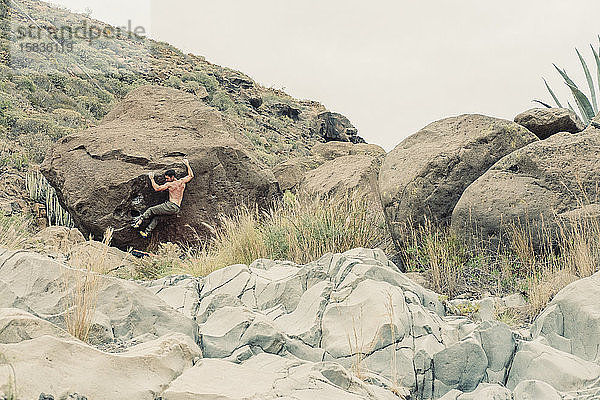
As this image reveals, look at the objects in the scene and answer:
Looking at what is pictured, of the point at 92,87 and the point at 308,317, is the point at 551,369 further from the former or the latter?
the point at 92,87

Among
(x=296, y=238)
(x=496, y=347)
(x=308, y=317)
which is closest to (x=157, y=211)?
(x=296, y=238)

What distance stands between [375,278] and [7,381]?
10.8 feet

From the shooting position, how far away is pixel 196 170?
11734 millimetres

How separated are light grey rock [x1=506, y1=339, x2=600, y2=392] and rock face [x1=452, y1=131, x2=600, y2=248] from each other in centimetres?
339

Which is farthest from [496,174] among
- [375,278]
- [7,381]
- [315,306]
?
[7,381]

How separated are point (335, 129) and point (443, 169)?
24.7 m

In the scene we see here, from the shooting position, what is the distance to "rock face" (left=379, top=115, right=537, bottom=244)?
855cm

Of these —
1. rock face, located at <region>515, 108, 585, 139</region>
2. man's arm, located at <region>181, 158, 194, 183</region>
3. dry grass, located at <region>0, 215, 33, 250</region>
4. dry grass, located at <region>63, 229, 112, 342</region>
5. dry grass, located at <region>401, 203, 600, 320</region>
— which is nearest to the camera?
dry grass, located at <region>63, 229, 112, 342</region>

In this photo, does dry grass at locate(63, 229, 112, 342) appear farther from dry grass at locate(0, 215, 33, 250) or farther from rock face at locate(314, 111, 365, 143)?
rock face at locate(314, 111, 365, 143)

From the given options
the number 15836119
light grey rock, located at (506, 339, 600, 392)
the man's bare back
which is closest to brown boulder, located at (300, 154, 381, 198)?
the man's bare back

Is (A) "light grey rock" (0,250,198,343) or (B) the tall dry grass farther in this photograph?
(B) the tall dry grass

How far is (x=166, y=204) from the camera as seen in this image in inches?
439

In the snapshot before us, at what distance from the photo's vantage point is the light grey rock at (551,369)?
404cm

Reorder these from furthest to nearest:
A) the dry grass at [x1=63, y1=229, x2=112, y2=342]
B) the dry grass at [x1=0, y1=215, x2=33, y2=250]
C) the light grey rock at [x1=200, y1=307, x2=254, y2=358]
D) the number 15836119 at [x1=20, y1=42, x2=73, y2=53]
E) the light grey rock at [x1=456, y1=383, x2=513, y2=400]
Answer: the number 15836119 at [x1=20, y1=42, x2=73, y2=53], the dry grass at [x1=0, y1=215, x2=33, y2=250], the light grey rock at [x1=200, y1=307, x2=254, y2=358], the dry grass at [x1=63, y1=229, x2=112, y2=342], the light grey rock at [x1=456, y1=383, x2=513, y2=400]
